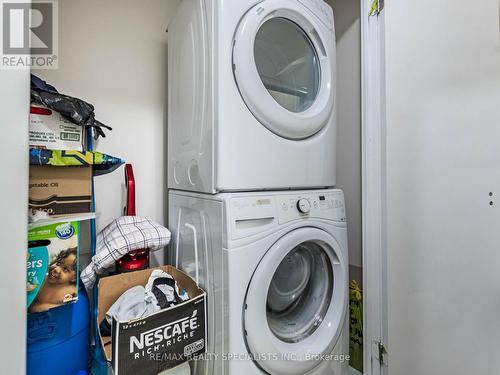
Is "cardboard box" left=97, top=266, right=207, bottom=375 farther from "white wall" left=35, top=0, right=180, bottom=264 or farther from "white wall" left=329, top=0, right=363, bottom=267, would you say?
"white wall" left=329, top=0, right=363, bottom=267

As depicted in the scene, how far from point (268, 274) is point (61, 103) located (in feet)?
3.20

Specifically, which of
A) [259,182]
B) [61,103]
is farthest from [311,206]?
[61,103]

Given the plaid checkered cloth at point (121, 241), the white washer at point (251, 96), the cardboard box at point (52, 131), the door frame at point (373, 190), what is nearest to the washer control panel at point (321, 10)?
the white washer at point (251, 96)

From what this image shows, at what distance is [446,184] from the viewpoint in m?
1.02

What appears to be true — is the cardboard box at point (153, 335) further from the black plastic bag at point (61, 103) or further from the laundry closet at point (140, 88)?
the black plastic bag at point (61, 103)

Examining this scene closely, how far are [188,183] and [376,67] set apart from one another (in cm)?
105

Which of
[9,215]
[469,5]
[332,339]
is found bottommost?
[332,339]

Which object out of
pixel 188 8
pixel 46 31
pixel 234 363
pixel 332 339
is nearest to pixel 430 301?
pixel 332 339

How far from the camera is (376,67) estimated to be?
124 centimetres

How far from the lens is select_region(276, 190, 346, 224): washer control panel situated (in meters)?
1.01

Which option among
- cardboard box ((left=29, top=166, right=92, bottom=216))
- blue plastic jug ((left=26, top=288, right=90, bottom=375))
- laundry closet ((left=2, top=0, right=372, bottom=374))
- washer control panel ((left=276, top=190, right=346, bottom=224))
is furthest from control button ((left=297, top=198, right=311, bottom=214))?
blue plastic jug ((left=26, top=288, right=90, bottom=375))

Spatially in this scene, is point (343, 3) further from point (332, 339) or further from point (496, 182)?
point (332, 339)

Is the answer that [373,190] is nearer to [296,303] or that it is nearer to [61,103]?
[296,303]

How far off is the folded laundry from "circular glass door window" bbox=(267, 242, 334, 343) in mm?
405
